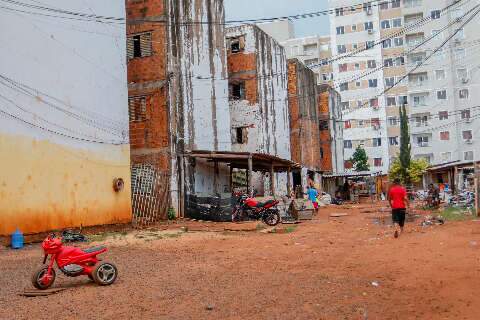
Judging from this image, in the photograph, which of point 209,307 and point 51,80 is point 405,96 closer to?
point 51,80

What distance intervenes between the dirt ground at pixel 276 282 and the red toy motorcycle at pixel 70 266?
0.86 feet

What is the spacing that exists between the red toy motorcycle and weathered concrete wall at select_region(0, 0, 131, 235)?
740 centimetres

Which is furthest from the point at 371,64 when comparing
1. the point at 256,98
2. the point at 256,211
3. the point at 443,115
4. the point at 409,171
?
the point at 256,211

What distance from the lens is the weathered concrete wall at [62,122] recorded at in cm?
1515

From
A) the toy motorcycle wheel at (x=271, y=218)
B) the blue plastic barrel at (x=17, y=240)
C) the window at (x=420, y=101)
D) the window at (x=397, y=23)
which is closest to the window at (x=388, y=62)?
the window at (x=397, y=23)

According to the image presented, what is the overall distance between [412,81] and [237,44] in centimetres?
4102

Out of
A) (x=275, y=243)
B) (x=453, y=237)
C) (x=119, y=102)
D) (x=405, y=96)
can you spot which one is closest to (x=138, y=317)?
(x=275, y=243)

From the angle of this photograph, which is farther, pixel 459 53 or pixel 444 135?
pixel 459 53

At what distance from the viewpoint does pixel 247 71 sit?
34875mm

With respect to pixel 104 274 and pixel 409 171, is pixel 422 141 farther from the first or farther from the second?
pixel 104 274

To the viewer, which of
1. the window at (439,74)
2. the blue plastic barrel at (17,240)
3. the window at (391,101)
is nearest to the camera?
the blue plastic barrel at (17,240)

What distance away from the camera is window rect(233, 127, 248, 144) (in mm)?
34500

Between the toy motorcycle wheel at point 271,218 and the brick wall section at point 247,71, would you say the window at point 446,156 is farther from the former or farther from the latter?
the toy motorcycle wheel at point 271,218

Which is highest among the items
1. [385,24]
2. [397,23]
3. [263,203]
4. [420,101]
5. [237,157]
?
[385,24]
